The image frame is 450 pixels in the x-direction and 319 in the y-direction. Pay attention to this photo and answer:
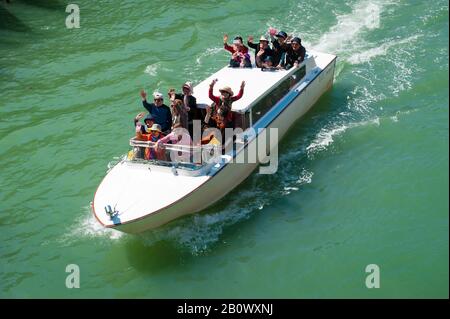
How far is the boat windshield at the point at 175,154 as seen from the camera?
12.6 meters

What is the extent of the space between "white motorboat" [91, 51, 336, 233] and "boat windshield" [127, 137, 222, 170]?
2 centimetres

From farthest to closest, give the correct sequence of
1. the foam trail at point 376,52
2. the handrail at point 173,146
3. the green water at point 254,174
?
the foam trail at point 376,52 < the handrail at point 173,146 < the green water at point 254,174

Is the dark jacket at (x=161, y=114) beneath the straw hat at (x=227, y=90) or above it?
beneath

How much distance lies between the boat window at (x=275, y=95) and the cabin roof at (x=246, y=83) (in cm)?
22

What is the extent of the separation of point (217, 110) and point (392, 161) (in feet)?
15.5

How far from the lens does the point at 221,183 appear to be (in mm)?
13039

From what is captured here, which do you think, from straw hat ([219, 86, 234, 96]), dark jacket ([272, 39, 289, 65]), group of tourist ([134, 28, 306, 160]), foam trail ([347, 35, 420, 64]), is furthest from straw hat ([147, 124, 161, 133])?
foam trail ([347, 35, 420, 64])

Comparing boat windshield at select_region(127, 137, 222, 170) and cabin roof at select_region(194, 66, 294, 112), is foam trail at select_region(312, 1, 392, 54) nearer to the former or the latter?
cabin roof at select_region(194, 66, 294, 112)

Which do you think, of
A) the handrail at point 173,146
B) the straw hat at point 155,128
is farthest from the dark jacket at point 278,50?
the straw hat at point 155,128

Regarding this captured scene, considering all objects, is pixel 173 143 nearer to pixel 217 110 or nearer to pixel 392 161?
pixel 217 110

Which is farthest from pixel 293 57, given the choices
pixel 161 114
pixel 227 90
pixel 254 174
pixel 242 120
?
pixel 161 114

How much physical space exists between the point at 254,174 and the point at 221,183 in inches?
61.2

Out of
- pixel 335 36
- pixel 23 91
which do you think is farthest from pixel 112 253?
pixel 335 36

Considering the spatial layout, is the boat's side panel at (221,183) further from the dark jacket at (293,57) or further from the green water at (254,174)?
Answer: the dark jacket at (293,57)
